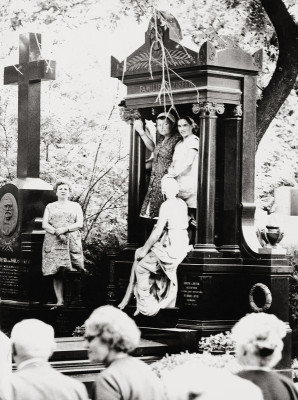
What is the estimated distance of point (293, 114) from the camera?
20.5 m

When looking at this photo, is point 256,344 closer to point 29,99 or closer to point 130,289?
point 130,289

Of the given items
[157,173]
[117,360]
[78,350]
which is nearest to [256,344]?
[117,360]

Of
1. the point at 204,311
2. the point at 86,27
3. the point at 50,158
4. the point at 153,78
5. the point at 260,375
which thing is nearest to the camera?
the point at 260,375

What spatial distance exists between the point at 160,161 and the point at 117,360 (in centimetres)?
866

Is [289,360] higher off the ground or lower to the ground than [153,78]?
lower

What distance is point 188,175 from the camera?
575 inches

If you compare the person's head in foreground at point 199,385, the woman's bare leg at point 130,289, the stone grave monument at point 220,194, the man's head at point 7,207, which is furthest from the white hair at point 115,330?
the man's head at point 7,207

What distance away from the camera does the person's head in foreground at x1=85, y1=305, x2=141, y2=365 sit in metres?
6.45

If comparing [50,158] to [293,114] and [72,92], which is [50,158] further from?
[293,114]

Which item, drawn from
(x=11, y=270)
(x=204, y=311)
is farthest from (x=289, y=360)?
(x=11, y=270)

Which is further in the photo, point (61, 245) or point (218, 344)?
point (61, 245)

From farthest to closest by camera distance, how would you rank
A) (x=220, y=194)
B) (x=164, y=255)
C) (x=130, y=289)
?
(x=220, y=194) → (x=130, y=289) → (x=164, y=255)

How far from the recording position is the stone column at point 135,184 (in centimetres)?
1540

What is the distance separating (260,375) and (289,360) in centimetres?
769
